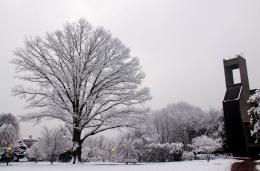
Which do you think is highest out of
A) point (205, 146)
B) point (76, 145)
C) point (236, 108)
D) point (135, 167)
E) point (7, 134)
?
point (236, 108)

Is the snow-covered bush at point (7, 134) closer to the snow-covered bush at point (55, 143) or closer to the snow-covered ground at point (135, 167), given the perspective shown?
the snow-covered bush at point (55, 143)

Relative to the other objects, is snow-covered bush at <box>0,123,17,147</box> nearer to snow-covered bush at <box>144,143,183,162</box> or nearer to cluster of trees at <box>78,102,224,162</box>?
Answer: cluster of trees at <box>78,102,224,162</box>

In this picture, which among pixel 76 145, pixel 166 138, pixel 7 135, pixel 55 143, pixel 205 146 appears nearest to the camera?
pixel 76 145

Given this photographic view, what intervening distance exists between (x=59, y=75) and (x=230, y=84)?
35.1 m

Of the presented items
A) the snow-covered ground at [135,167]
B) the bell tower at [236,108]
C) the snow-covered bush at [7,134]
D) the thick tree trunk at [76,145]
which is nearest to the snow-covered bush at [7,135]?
the snow-covered bush at [7,134]

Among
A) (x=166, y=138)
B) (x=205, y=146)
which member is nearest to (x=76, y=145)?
(x=205, y=146)

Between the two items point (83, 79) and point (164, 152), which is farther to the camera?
point (164, 152)

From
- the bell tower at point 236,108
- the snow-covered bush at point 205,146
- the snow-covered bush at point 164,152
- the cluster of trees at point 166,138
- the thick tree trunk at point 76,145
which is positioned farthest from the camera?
the bell tower at point 236,108

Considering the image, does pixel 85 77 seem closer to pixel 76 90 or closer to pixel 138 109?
pixel 76 90

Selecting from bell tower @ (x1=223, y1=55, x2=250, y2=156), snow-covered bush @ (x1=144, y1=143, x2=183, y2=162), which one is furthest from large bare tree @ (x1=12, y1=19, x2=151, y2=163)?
bell tower @ (x1=223, y1=55, x2=250, y2=156)

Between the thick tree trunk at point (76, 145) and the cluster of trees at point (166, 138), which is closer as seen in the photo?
the thick tree trunk at point (76, 145)

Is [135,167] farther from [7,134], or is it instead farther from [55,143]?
[7,134]

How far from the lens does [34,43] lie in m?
26.3

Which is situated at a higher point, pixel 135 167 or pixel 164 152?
pixel 164 152
